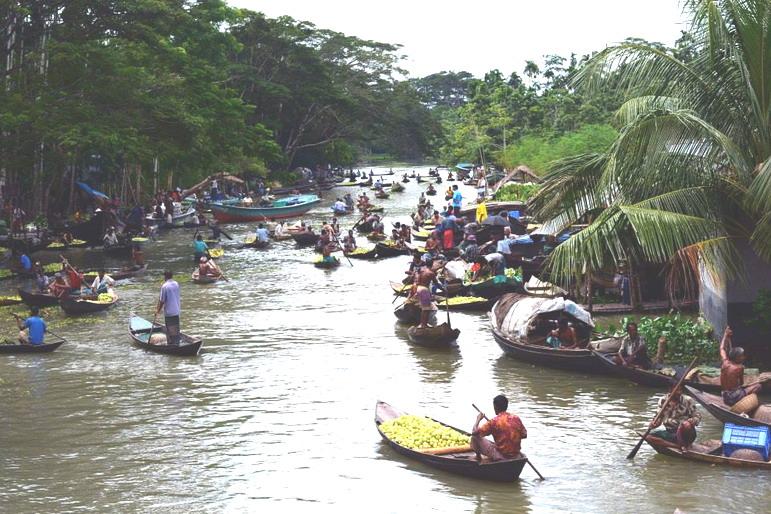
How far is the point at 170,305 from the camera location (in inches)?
715

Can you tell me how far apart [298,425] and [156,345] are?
18.3 ft

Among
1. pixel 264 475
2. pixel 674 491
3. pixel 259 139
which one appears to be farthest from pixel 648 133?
pixel 259 139

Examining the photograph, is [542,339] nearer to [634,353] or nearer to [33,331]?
[634,353]

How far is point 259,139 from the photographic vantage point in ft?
137

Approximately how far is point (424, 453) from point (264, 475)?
80.2 inches

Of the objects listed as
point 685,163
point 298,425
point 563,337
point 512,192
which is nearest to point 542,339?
point 563,337

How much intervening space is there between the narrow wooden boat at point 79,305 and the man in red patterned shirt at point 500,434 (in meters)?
14.1

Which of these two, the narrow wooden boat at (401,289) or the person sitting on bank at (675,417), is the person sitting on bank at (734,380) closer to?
the person sitting on bank at (675,417)

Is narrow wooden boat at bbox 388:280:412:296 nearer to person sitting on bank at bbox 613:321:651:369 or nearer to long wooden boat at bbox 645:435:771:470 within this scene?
person sitting on bank at bbox 613:321:651:369

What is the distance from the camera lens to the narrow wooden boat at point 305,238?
36.8 m

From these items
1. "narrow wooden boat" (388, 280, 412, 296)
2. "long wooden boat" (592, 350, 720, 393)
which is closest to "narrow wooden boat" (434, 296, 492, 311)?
"narrow wooden boat" (388, 280, 412, 296)

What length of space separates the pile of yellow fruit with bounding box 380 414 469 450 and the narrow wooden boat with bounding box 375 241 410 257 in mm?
20082

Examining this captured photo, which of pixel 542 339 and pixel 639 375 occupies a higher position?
pixel 542 339

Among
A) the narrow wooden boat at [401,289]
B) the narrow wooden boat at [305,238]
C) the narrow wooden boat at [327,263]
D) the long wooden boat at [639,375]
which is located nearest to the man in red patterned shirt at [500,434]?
the long wooden boat at [639,375]
